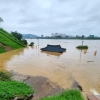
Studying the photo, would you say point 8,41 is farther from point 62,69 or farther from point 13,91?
point 13,91

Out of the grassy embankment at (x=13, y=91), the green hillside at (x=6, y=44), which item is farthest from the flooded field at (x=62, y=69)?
the green hillside at (x=6, y=44)

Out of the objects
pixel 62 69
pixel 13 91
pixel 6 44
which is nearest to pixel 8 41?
pixel 6 44

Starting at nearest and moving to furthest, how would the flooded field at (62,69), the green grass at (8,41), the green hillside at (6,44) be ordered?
the flooded field at (62,69) → the green hillside at (6,44) → the green grass at (8,41)

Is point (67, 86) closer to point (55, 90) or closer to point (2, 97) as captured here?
point (55, 90)

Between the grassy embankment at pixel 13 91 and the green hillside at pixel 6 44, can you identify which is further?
the green hillside at pixel 6 44

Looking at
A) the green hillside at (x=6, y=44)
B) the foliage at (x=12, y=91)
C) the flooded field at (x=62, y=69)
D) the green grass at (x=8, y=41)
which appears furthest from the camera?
the green grass at (x=8, y=41)

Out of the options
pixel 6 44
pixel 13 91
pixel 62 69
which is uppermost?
pixel 6 44

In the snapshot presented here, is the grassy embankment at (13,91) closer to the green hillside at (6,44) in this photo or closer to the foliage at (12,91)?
the foliage at (12,91)

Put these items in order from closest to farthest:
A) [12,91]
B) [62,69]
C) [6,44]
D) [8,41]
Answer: [12,91] → [62,69] → [6,44] → [8,41]

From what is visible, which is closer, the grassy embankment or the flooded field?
the grassy embankment

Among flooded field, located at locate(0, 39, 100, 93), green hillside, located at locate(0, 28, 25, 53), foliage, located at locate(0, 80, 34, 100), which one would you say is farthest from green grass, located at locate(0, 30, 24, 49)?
foliage, located at locate(0, 80, 34, 100)

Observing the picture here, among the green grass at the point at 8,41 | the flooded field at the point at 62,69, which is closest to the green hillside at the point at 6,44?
the green grass at the point at 8,41

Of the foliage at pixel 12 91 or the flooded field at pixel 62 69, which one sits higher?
the foliage at pixel 12 91

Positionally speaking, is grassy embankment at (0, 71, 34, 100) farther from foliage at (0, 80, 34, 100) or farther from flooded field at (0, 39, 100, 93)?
flooded field at (0, 39, 100, 93)
